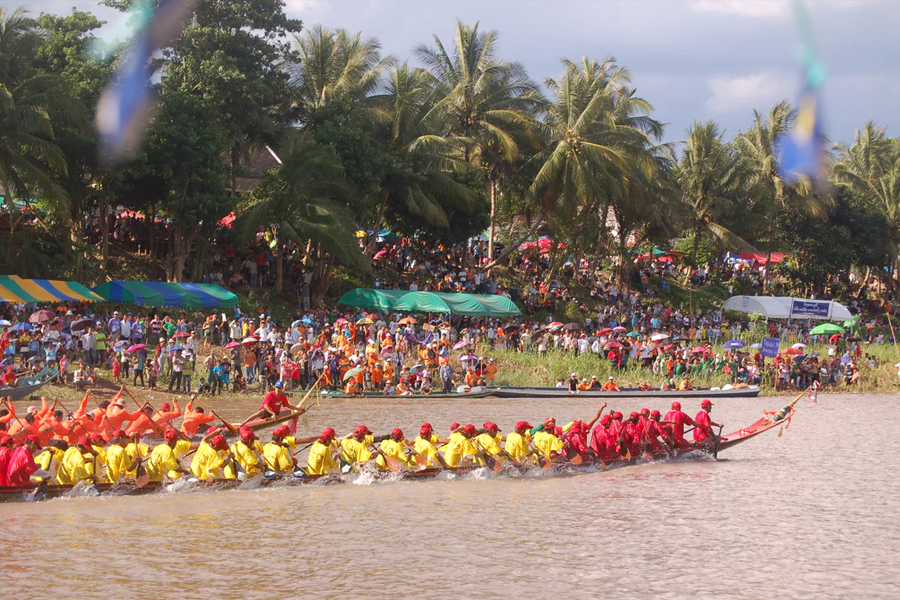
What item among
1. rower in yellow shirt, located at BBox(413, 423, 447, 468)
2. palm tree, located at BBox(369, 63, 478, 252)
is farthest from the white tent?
rower in yellow shirt, located at BBox(413, 423, 447, 468)

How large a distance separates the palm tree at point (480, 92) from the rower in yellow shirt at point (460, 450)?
23134 mm

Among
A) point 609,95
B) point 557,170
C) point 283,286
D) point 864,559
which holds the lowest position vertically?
point 864,559

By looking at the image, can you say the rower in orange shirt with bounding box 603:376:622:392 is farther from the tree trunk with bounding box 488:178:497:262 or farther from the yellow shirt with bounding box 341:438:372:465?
the tree trunk with bounding box 488:178:497:262

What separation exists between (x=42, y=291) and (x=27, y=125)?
14.2 ft

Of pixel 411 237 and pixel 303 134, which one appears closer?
pixel 303 134

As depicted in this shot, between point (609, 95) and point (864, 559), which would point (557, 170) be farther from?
point (864, 559)

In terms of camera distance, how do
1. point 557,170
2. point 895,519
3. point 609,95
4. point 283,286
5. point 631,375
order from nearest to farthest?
point 895,519, point 631,375, point 283,286, point 557,170, point 609,95

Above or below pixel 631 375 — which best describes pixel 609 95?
above

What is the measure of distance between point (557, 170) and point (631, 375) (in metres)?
11.4

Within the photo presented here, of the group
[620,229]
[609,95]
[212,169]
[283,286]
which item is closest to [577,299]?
[620,229]

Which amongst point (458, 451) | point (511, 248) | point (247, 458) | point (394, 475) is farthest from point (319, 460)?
point (511, 248)

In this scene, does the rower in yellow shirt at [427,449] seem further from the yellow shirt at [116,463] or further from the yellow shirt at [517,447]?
the yellow shirt at [116,463]

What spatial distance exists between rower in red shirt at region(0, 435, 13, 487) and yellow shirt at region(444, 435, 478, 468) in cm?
660

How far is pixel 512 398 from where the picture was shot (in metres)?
25.9
